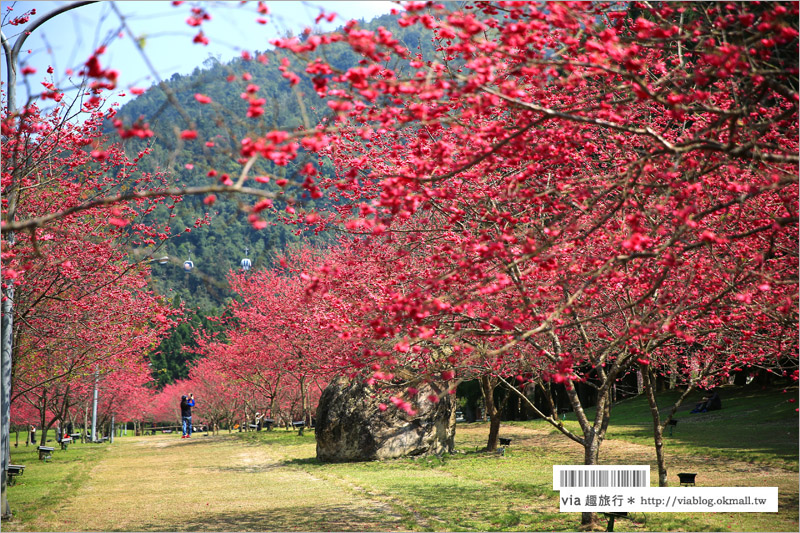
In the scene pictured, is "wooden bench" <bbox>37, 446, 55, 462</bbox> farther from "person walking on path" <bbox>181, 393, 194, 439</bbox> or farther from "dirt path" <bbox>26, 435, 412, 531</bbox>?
"person walking on path" <bbox>181, 393, 194, 439</bbox>

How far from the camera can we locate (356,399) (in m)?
16.9

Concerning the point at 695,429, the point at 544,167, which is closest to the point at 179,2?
the point at 544,167

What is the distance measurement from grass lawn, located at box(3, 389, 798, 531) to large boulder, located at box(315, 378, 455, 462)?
503mm

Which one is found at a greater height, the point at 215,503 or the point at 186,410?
the point at 215,503

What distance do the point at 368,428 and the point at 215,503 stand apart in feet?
19.4

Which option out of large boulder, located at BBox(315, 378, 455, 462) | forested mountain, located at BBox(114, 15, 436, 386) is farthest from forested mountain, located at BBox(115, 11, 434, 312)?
large boulder, located at BBox(315, 378, 455, 462)

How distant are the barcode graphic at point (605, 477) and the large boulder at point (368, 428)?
9.07 meters

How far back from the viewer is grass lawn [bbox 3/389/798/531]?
902cm

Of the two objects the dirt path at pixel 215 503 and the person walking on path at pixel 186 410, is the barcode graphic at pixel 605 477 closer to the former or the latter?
the dirt path at pixel 215 503

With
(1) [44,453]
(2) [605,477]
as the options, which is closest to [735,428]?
(2) [605,477]

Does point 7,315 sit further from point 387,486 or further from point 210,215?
point 387,486

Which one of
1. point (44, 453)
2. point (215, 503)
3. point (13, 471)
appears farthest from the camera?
point (44, 453)

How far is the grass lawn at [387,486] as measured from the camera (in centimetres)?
902

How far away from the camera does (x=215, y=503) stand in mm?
11094
